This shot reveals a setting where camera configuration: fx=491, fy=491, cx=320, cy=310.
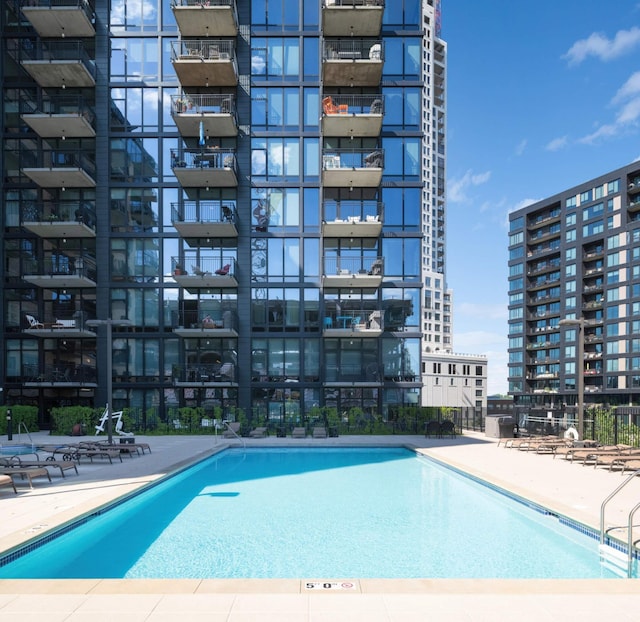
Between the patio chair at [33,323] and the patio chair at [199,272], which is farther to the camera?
the patio chair at [33,323]

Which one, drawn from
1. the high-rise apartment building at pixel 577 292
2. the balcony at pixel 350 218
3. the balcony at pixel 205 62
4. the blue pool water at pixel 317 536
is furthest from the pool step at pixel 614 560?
the high-rise apartment building at pixel 577 292

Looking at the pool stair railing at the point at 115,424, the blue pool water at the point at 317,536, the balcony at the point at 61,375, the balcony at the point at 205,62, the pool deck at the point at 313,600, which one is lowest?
the pool stair railing at the point at 115,424

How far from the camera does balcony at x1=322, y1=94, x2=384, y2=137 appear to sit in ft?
82.9

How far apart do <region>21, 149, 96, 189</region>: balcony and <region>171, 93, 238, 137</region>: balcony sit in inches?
212

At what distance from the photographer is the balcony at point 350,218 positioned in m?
25.4

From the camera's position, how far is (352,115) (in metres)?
25.1

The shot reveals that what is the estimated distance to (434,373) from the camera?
78375mm

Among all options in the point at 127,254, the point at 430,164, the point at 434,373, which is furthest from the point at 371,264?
the point at 430,164

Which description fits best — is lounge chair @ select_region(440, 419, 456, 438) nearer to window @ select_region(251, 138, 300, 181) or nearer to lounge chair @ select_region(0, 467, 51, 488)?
window @ select_region(251, 138, 300, 181)

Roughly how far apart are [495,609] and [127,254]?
25234mm

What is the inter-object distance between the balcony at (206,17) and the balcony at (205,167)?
6.06m

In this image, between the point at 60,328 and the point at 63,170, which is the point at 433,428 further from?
the point at 63,170

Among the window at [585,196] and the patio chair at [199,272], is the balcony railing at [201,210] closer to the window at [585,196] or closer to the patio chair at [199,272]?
the patio chair at [199,272]

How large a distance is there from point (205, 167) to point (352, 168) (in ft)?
24.8
